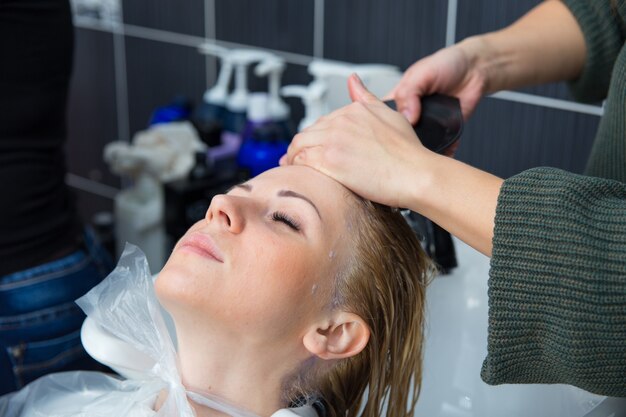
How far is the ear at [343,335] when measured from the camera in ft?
3.43

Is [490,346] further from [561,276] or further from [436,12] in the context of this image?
[436,12]

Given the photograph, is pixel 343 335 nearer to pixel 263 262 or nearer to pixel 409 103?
pixel 263 262

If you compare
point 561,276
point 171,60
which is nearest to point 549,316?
point 561,276

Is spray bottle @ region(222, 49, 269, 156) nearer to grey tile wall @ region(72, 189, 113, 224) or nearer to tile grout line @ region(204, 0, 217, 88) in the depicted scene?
tile grout line @ region(204, 0, 217, 88)

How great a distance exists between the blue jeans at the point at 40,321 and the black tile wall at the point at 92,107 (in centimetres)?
141

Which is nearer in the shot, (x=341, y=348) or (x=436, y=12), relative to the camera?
(x=341, y=348)

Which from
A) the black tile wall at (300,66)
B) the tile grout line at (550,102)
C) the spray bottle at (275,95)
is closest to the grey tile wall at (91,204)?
the black tile wall at (300,66)

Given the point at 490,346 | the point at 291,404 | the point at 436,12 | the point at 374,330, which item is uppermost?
the point at 436,12

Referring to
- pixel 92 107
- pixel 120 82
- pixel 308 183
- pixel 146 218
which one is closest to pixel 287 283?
pixel 308 183

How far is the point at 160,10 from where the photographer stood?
2438 mm

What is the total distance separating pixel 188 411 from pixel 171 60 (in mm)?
1626

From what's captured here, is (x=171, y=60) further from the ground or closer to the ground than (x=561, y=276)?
closer to the ground

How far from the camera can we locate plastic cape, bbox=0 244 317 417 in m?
1.05

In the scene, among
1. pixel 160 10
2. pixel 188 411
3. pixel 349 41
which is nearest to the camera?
pixel 188 411
